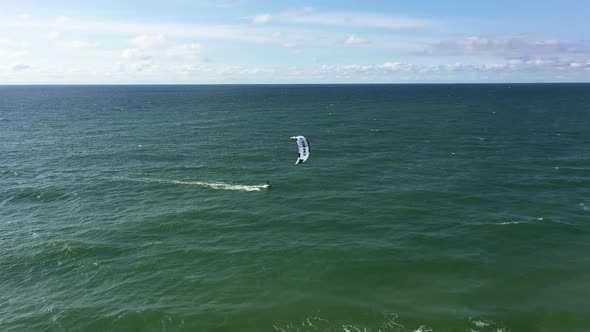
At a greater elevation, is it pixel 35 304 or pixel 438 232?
pixel 438 232

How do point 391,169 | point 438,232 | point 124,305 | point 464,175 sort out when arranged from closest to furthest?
point 124,305 < point 438,232 < point 464,175 < point 391,169

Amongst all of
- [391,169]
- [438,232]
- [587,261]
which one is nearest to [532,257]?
[587,261]

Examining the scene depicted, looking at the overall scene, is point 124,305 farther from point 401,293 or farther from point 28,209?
point 28,209

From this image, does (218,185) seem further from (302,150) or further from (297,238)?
(297,238)

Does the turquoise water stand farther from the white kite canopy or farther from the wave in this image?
the white kite canopy

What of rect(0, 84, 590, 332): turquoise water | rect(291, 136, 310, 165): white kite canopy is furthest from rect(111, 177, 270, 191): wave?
rect(291, 136, 310, 165): white kite canopy

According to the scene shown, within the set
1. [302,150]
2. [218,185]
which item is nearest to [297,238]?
[302,150]

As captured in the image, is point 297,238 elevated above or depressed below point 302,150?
below

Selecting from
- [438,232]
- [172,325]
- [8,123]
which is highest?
[8,123]

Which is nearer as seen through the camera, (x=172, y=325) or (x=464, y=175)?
(x=172, y=325)
